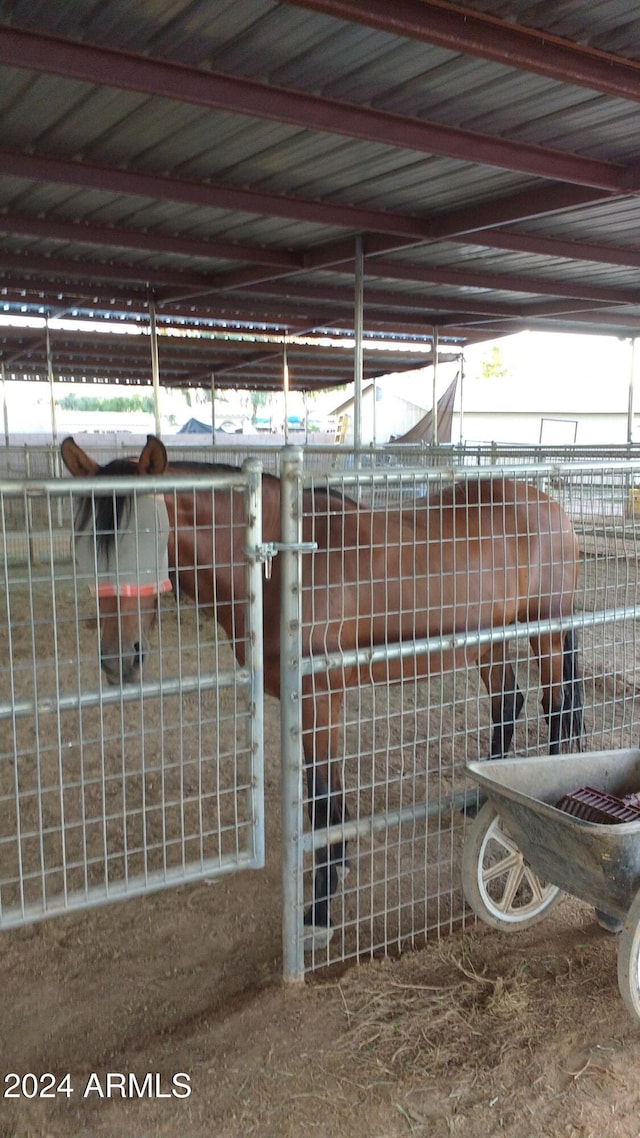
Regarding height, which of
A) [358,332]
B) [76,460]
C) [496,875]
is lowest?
[496,875]

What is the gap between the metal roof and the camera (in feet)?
11.7

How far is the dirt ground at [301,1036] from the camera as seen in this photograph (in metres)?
1.91

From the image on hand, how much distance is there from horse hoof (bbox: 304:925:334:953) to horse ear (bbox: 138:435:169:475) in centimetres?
167

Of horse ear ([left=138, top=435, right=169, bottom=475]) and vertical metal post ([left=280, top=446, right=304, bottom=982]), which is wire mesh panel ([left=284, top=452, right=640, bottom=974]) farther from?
horse ear ([left=138, top=435, right=169, bottom=475])

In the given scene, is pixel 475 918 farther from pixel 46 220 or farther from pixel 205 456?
pixel 205 456

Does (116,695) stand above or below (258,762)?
above

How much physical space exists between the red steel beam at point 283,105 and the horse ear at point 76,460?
2.40m

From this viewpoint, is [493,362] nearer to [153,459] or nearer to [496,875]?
[496,875]

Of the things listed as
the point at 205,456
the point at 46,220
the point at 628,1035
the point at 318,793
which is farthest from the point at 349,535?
the point at 205,456

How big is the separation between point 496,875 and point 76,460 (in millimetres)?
2123

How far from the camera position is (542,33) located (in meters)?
3.57

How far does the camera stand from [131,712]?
4.96 meters

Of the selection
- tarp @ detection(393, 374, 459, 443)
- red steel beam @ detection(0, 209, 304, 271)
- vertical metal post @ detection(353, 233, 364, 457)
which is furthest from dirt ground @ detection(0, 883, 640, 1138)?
tarp @ detection(393, 374, 459, 443)

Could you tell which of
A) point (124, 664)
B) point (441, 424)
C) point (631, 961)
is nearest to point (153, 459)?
point (124, 664)
